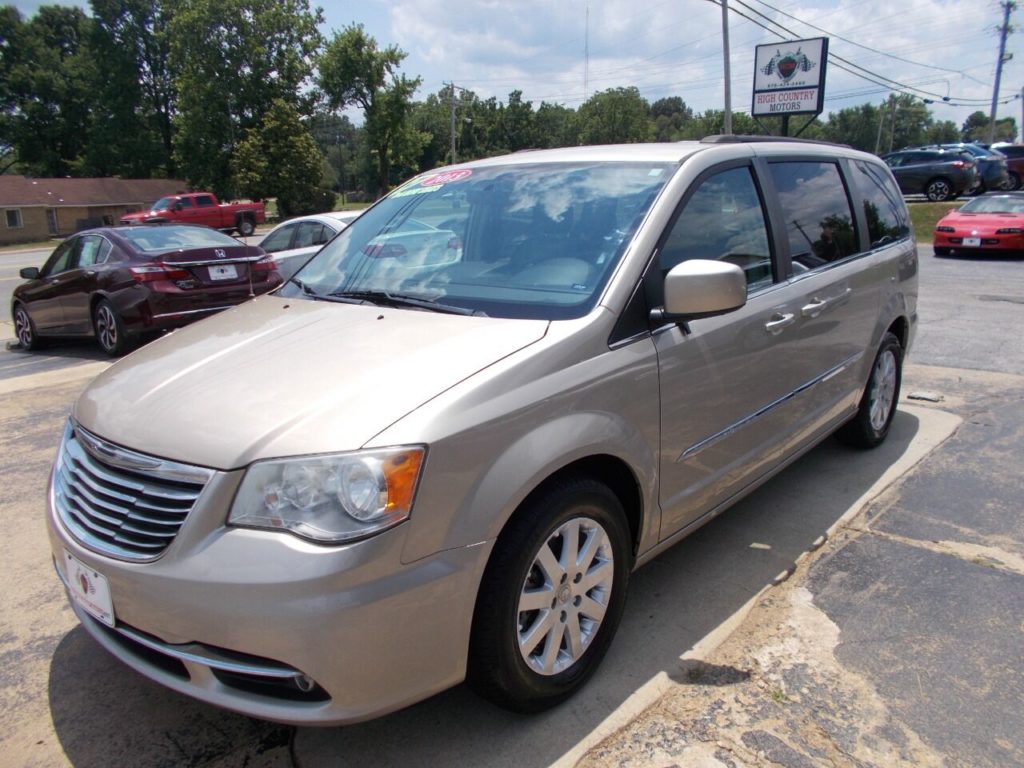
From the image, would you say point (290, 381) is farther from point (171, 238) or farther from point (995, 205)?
point (995, 205)

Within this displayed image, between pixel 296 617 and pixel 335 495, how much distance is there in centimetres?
31

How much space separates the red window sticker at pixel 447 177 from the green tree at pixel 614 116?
83.2 meters

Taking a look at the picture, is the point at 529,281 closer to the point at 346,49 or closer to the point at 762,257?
the point at 762,257

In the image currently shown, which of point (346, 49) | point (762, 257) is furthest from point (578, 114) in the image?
point (762, 257)

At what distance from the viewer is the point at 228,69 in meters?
52.5

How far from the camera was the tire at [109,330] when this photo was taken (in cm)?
824

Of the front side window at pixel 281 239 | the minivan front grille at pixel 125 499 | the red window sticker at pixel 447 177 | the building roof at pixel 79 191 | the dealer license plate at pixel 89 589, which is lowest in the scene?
the dealer license plate at pixel 89 589

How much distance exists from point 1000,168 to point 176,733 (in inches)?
1179

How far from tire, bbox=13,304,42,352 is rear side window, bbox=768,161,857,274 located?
955 centimetres

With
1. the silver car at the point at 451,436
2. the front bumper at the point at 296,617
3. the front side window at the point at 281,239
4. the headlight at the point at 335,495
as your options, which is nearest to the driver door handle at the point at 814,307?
the silver car at the point at 451,436

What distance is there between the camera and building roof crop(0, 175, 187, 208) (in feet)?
175

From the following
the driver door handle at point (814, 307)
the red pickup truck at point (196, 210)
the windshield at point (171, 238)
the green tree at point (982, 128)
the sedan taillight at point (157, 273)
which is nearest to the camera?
the driver door handle at point (814, 307)

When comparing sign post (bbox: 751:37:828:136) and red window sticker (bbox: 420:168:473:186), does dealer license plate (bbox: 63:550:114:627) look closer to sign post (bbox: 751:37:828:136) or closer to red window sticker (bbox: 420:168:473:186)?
red window sticker (bbox: 420:168:473:186)

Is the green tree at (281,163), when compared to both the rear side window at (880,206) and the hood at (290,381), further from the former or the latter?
the hood at (290,381)
